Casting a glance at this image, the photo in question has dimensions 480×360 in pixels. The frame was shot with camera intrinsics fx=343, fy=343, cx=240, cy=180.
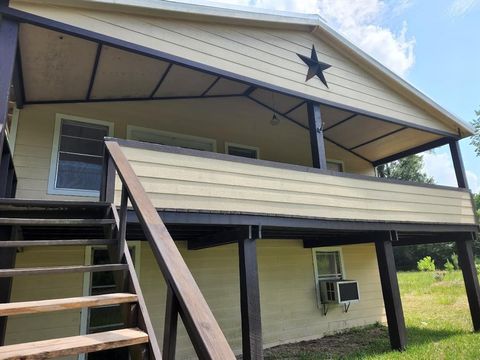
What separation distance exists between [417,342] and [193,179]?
558 centimetres

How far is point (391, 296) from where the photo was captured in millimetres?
6117

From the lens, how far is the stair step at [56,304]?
1.85m

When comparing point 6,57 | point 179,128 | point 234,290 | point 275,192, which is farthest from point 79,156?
point 234,290

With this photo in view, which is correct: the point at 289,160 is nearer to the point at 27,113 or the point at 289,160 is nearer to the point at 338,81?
the point at 338,81

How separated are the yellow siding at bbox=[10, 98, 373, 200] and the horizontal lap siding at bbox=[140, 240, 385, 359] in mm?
2163

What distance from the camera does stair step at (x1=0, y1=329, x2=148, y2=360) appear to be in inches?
59.7

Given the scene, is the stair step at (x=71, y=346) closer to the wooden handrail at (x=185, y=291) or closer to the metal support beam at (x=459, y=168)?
the wooden handrail at (x=185, y=291)

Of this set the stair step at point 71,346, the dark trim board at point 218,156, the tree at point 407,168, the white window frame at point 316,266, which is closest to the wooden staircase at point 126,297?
the stair step at point 71,346

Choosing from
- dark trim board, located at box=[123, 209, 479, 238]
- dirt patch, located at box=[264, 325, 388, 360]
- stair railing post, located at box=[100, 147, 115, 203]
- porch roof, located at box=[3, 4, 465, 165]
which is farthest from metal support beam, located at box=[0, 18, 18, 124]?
dirt patch, located at box=[264, 325, 388, 360]

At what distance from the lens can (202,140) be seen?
7262 millimetres

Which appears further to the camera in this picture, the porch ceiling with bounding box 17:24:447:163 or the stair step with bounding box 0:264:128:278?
the porch ceiling with bounding box 17:24:447:163

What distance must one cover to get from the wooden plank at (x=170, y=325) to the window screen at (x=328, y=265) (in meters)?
7.47

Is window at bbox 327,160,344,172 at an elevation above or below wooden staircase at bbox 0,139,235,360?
above

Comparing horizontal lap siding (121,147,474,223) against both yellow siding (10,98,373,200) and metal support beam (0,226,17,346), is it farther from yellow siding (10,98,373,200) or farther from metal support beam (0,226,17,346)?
yellow siding (10,98,373,200)
